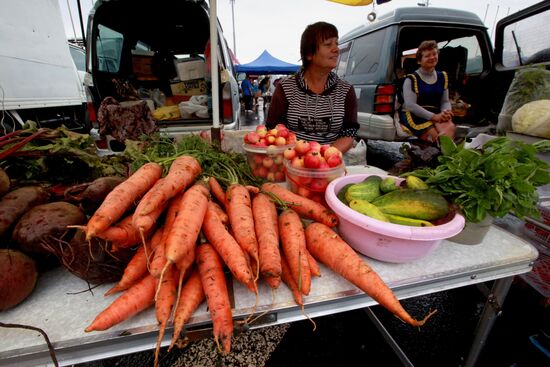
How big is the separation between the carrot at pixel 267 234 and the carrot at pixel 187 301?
255 millimetres

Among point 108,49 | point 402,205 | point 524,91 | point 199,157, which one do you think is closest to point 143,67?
point 108,49

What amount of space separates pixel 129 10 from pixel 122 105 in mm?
3430

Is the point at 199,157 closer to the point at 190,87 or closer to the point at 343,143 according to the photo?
the point at 343,143

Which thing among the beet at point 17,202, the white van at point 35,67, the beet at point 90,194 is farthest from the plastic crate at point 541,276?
the white van at point 35,67

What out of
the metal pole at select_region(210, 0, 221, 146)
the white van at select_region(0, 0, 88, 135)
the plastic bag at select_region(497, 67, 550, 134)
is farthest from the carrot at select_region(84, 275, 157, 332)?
the white van at select_region(0, 0, 88, 135)

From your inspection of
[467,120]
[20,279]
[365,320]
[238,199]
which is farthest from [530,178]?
Answer: [467,120]

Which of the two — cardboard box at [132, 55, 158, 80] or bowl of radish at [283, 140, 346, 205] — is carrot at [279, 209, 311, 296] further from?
cardboard box at [132, 55, 158, 80]

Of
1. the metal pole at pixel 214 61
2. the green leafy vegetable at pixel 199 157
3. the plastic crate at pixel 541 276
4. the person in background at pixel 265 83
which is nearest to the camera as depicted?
the green leafy vegetable at pixel 199 157

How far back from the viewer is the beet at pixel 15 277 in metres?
0.81

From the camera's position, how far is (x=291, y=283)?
99 centimetres

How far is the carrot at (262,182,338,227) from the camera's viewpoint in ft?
4.12

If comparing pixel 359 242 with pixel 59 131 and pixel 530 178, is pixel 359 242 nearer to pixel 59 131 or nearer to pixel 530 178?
pixel 530 178

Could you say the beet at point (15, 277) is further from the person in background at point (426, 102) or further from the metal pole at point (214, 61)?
the person in background at point (426, 102)

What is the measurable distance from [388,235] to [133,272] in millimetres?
995
